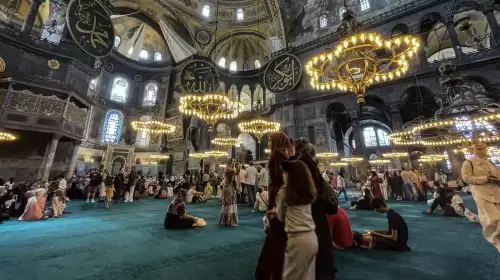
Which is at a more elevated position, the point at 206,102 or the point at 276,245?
the point at 206,102

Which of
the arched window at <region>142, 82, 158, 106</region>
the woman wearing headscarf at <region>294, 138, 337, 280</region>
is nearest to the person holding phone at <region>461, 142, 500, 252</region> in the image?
the woman wearing headscarf at <region>294, 138, 337, 280</region>

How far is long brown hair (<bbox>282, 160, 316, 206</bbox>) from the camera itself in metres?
1.29

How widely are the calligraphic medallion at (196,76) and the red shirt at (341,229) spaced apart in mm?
10980

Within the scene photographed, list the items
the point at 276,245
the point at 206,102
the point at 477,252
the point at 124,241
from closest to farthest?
the point at 276,245 < the point at 477,252 < the point at 124,241 < the point at 206,102

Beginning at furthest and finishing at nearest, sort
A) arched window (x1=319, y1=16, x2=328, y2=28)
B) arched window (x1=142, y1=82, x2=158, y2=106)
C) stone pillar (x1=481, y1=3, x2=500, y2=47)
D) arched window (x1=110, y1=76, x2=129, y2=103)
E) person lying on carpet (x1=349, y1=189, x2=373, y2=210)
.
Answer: arched window (x1=142, y1=82, x2=158, y2=106)
arched window (x1=110, y1=76, x2=129, y2=103)
arched window (x1=319, y1=16, x2=328, y2=28)
stone pillar (x1=481, y1=3, x2=500, y2=47)
person lying on carpet (x1=349, y1=189, x2=373, y2=210)

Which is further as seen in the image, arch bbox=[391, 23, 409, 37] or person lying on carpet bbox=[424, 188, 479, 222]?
arch bbox=[391, 23, 409, 37]

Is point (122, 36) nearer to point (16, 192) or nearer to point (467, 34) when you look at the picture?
point (16, 192)

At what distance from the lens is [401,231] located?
2777mm

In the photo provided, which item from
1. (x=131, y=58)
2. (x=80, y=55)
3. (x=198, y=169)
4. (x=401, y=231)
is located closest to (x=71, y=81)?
(x=80, y=55)

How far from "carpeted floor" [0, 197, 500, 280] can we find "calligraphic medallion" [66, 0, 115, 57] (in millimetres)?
10307

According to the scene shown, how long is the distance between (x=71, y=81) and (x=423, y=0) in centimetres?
2241

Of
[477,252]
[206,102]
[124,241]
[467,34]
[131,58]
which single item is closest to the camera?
[477,252]

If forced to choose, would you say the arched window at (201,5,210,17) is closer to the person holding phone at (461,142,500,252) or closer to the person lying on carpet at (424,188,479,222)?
the person lying on carpet at (424,188,479,222)

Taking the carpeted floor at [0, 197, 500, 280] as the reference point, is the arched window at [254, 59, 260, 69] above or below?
above
